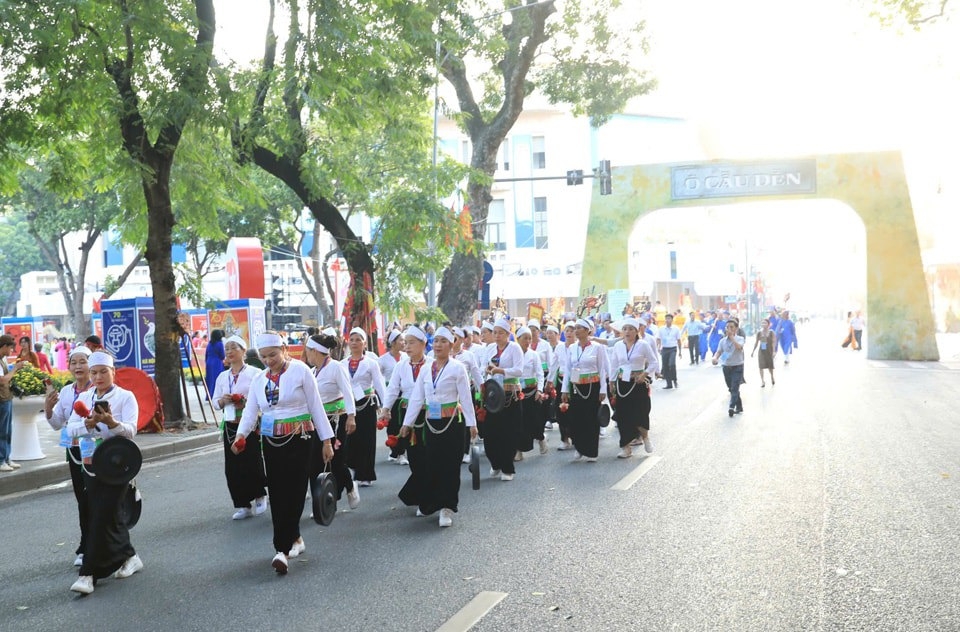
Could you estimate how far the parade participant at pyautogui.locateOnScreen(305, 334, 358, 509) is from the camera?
832 centimetres

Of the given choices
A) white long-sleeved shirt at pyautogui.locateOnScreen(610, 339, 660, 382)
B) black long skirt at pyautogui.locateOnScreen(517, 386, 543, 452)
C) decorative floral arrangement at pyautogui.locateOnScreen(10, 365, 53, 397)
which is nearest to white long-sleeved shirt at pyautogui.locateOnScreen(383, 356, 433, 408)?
black long skirt at pyautogui.locateOnScreen(517, 386, 543, 452)

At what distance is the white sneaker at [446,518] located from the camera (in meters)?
8.22

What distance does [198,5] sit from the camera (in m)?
15.4

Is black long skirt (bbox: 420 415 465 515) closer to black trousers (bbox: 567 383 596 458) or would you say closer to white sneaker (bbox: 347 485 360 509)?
white sneaker (bbox: 347 485 360 509)

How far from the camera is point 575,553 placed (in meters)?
7.06

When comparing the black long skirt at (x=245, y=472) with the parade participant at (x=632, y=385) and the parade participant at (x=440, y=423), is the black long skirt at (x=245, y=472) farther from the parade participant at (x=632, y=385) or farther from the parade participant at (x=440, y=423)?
the parade participant at (x=632, y=385)

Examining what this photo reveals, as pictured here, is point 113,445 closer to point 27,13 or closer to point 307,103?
point 27,13

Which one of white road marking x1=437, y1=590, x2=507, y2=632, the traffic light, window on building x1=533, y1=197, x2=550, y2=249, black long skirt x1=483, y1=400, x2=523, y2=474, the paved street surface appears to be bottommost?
the paved street surface

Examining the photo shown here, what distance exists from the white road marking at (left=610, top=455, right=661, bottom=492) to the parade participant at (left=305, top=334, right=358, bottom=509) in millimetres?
2681

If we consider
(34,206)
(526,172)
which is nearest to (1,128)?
(34,206)

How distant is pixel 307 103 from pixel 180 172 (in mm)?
3804

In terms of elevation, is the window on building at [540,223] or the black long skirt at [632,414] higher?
the window on building at [540,223]

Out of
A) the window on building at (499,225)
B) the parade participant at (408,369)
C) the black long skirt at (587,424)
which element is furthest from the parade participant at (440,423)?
the window on building at (499,225)

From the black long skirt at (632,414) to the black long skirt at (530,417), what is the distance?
1075mm
